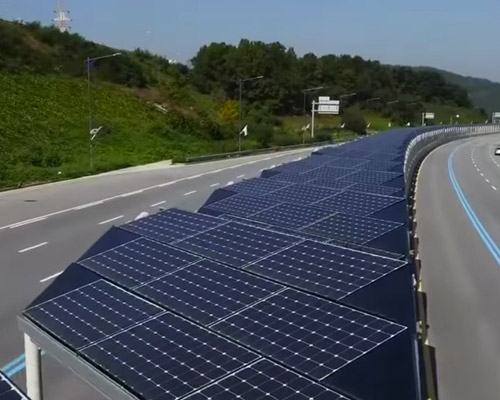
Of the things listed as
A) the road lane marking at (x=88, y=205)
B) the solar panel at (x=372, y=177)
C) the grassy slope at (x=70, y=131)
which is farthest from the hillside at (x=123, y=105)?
the solar panel at (x=372, y=177)

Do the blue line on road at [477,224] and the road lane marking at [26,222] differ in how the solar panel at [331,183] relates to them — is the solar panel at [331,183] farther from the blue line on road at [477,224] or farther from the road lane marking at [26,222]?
the road lane marking at [26,222]

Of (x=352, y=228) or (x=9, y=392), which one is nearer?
(x=9, y=392)

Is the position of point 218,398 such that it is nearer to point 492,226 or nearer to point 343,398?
point 343,398

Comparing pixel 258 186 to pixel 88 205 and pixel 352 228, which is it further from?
pixel 88 205

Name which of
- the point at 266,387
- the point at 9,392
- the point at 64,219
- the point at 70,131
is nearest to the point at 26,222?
the point at 64,219

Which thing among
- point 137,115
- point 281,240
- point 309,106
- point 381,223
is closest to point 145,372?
point 281,240
